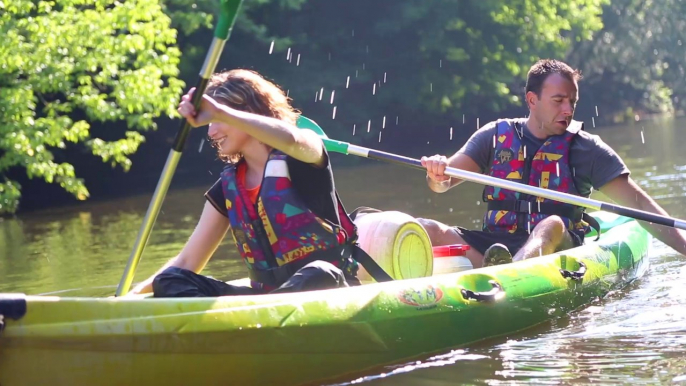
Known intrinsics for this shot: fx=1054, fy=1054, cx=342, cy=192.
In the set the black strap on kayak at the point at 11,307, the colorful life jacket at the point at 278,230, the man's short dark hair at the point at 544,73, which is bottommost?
the black strap on kayak at the point at 11,307

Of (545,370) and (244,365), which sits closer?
(244,365)

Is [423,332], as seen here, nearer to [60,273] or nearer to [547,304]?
[547,304]

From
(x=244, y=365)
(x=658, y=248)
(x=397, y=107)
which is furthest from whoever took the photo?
(x=397, y=107)

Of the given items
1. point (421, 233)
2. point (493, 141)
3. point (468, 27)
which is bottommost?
point (421, 233)

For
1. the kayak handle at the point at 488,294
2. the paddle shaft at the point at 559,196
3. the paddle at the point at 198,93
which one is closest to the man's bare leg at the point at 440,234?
the paddle shaft at the point at 559,196

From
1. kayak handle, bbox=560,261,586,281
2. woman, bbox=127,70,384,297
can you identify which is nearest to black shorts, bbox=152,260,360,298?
woman, bbox=127,70,384,297

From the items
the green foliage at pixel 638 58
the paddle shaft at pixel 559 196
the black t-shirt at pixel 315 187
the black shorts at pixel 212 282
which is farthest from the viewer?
the green foliage at pixel 638 58

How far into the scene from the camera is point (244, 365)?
12.1ft

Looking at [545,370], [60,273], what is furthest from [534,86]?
[60,273]

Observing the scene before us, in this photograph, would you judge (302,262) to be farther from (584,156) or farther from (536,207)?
(584,156)

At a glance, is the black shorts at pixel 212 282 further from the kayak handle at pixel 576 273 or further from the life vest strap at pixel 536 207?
the life vest strap at pixel 536 207

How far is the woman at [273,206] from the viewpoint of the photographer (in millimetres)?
3932

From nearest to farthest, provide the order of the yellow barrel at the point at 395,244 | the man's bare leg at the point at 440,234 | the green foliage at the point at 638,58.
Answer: the yellow barrel at the point at 395,244
the man's bare leg at the point at 440,234
the green foliage at the point at 638,58

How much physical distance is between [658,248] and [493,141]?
1.98m
